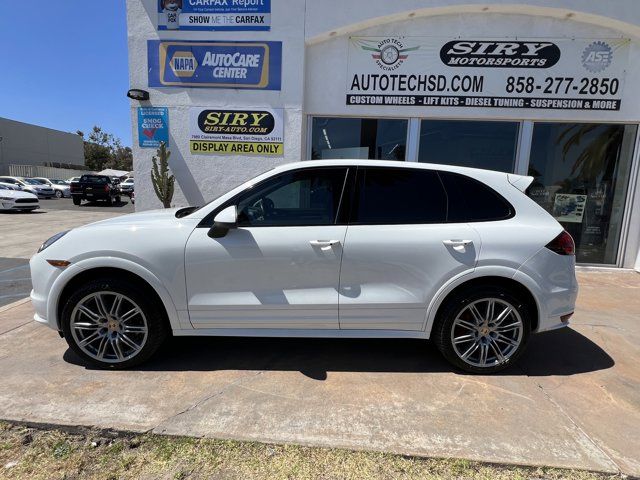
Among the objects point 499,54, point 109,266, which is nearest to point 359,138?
point 499,54

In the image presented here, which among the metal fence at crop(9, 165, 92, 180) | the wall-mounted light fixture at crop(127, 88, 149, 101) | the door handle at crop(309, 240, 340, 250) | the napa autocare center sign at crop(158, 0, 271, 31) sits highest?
the napa autocare center sign at crop(158, 0, 271, 31)

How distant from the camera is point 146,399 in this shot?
114 inches

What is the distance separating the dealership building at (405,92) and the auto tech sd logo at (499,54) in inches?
0.9

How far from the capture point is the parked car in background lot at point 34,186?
26.4 meters

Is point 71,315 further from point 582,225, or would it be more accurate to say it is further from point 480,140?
point 582,225

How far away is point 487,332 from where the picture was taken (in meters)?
3.27

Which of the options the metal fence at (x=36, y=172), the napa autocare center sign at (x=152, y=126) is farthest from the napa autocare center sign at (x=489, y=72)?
the metal fence at (x=36, y=172)

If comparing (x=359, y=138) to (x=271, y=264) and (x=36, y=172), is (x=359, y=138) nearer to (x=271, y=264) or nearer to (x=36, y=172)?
(x=271, y=264)

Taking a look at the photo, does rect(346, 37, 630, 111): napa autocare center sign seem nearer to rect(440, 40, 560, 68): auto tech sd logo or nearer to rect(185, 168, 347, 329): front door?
rect(440, 40, 560, 68): auto tech sd logo

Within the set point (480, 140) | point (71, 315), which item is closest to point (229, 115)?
point (480, 140)

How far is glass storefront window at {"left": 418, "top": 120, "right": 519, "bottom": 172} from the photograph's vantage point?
7.53 meters

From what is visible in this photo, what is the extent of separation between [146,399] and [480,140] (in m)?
7.17

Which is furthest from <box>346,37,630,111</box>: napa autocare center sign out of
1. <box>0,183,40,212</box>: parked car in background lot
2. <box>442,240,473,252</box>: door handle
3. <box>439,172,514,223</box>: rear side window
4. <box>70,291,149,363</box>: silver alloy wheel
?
<box>0,183,40,212</box>: parked car in background lot

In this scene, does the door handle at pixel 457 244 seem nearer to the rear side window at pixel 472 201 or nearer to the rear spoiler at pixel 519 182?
the rear side window at pixel 472 201
